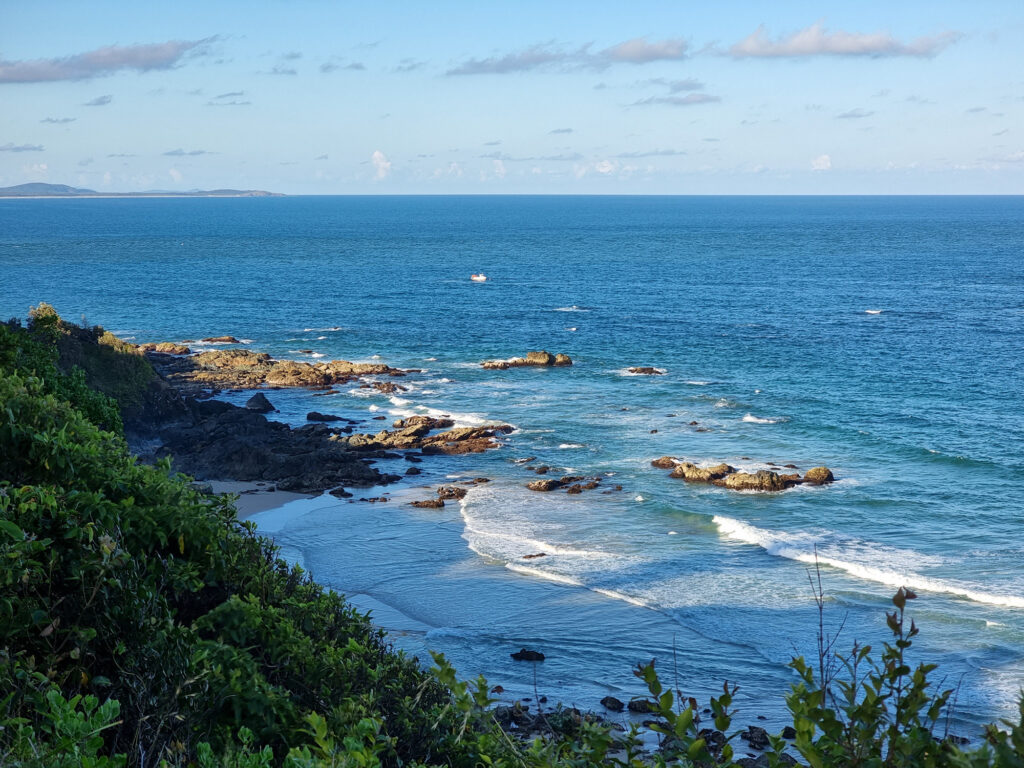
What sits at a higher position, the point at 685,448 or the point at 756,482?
the point at 685,448

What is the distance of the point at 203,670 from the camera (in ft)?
24.8

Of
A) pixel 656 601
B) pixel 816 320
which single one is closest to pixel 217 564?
pixel 656 601

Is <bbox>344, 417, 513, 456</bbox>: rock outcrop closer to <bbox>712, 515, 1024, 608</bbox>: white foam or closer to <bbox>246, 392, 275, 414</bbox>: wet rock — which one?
<bbox>246, 392, 275, 414</bbox>: wet rock

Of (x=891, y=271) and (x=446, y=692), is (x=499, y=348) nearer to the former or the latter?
(x=446, y=692)

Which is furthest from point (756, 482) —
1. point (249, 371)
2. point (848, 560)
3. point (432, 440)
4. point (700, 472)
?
point (249, 371)

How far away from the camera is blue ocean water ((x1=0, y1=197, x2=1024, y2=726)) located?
24750 millimetres

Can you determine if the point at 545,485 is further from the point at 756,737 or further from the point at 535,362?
the point at 535,362

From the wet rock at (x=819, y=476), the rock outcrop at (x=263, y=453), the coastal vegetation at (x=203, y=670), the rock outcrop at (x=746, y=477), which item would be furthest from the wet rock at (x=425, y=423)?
the coastal vegetation at (x=203, y=670)

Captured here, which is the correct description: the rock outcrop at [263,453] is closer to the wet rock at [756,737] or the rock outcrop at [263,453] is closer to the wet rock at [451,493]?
the wet rock at [451,493]

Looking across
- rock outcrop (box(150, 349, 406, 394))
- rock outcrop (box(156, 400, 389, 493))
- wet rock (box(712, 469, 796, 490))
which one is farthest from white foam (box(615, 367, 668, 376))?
wet rock (box(712, 469, 796, 490))

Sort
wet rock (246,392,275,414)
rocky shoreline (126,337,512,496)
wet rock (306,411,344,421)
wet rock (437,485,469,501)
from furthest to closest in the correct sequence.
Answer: wet rock (246,392,275,414) < wet rock (306,411,344,421) < rocky shoreline (126,337,512,496) < wet rock (437,485,469,501)

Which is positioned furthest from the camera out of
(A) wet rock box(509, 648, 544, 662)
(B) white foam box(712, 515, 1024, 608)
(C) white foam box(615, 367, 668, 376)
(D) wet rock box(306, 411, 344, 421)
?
(C) white foam box(615, 367, 668, 376)

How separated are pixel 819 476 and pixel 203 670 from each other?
3330cm

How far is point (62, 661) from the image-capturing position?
25.3 feet
